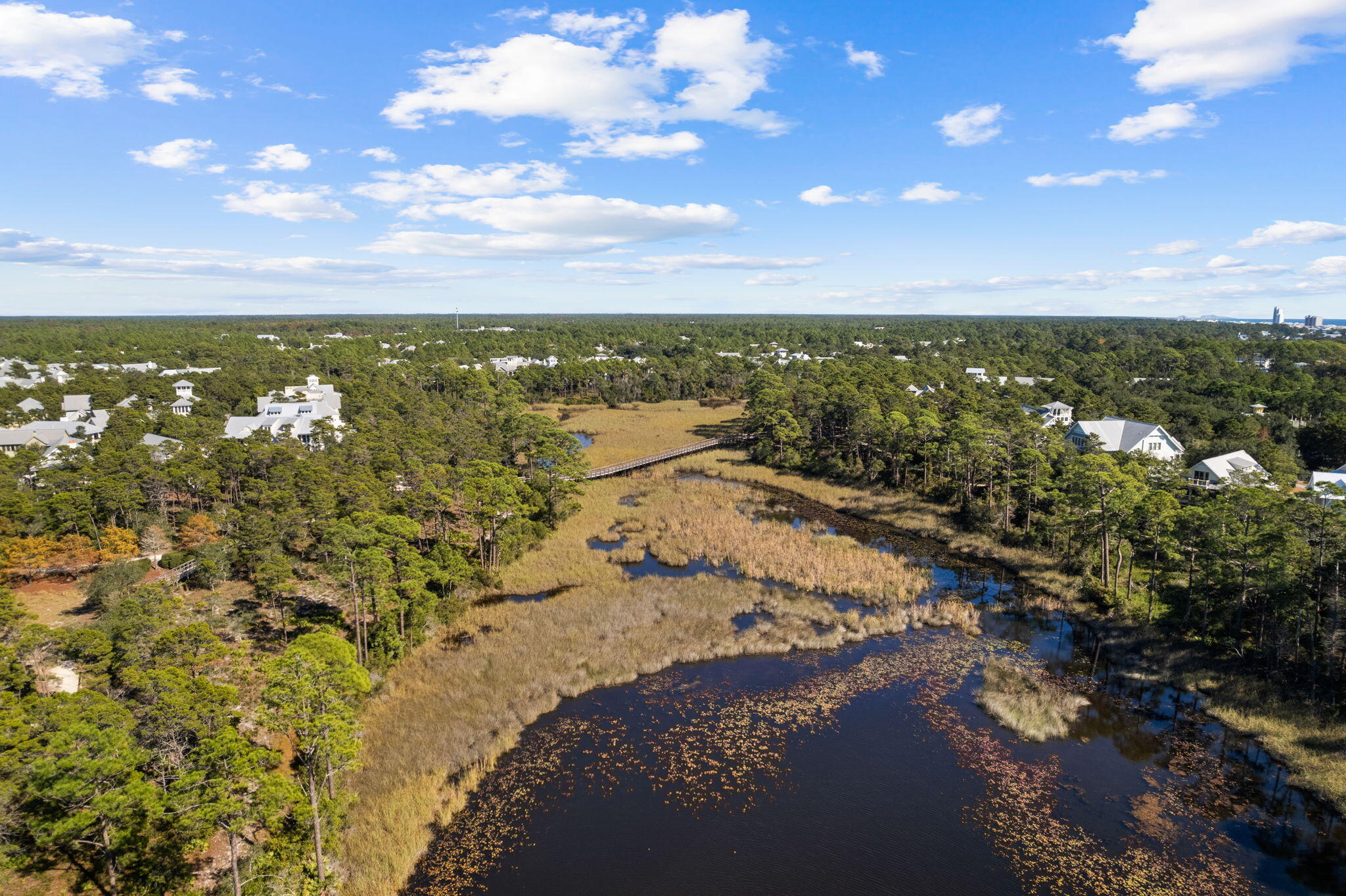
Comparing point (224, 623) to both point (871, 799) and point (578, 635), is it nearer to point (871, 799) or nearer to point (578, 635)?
point (578, 635)

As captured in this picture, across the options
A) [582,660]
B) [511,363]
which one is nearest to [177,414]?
[582,660]

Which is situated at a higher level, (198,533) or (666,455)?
(666,455)

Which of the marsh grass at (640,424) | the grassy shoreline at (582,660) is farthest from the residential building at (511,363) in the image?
the grassy shoreline at (582,660)

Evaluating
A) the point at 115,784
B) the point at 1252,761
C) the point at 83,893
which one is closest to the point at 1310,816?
the point at 1252,761

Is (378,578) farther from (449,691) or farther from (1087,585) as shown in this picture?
(1087,585)

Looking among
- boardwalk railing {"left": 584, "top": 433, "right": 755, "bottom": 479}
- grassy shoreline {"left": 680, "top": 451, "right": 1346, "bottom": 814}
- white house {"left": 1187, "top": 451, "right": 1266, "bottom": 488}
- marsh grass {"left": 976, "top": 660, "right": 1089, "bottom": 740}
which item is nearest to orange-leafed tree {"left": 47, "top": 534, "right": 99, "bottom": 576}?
boardwalk railing {"left": 584, "top": 433, "right": 755, "bottom": 479}

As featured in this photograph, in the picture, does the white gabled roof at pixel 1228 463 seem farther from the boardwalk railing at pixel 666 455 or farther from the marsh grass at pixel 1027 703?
the boardwalk railing at pixel 666 455

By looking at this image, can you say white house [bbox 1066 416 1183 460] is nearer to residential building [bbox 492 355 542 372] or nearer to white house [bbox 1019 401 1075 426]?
white house [bbox 1019 401 1075 426]
